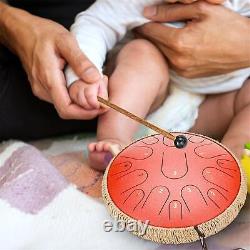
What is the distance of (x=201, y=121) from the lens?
956 mm

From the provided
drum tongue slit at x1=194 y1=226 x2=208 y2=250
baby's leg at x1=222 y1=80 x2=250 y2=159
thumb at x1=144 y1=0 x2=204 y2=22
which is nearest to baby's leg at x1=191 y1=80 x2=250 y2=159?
baby's leg at x1=222 y1=80 x2=250 y2=159

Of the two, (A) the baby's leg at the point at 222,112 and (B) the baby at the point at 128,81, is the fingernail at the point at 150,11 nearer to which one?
(B) the baby at the point at 128,81

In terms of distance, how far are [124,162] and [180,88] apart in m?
0.34

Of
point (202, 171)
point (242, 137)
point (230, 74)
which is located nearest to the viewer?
point (202, 171)

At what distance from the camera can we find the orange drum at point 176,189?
582 mm

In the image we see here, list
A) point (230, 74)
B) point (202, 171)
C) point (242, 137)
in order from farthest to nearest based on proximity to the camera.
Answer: point (230, 74) < point (242, 137) < point (202, 171)

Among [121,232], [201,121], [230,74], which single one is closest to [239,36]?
[230,74]

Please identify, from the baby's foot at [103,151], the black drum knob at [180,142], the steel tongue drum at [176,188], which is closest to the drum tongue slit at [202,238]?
the steel tongue drum at [176,188]

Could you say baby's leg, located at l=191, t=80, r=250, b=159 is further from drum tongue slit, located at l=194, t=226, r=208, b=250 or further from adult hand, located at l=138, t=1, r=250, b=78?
drum tongue slit, located at l=194, t=226, r=208, b=250

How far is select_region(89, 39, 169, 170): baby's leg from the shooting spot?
32.7 inches

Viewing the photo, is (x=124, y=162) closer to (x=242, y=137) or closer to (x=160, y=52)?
(x=242, y=137)

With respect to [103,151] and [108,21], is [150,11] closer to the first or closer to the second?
[108,21]

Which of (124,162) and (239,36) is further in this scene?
(239,36)

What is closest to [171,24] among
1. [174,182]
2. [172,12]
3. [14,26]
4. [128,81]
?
[172,12]
